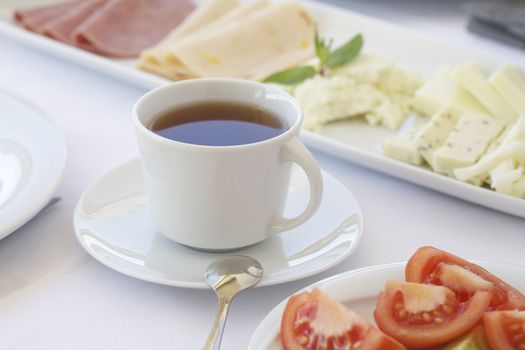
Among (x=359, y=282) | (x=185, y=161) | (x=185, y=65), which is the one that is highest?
(x=185, y=161)

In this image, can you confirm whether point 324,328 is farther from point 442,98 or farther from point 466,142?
point 442,98

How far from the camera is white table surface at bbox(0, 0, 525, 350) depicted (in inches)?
37.4

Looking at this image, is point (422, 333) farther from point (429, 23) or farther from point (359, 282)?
point (429, 23)

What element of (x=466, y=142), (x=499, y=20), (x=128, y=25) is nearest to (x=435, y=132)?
(x=466, y=142)

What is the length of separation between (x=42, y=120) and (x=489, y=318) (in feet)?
2.86

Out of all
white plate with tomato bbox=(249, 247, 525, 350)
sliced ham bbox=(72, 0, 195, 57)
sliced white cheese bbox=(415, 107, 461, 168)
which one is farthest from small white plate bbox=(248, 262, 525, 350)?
sliced ham bbox=(72, 0, 195, 57)

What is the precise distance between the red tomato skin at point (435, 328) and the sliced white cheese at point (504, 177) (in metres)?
0.43

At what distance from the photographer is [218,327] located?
87cm

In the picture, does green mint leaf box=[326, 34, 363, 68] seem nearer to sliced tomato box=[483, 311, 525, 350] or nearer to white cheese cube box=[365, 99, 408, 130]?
white cheese cube box=[365, 99, 408, 130]

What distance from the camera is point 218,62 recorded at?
1787mm

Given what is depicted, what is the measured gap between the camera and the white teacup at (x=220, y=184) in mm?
978

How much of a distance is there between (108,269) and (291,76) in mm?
746

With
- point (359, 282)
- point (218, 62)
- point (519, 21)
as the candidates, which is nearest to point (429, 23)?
point (519, 21)

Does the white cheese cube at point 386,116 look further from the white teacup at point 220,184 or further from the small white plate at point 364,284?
the small white plate at point 364,284
